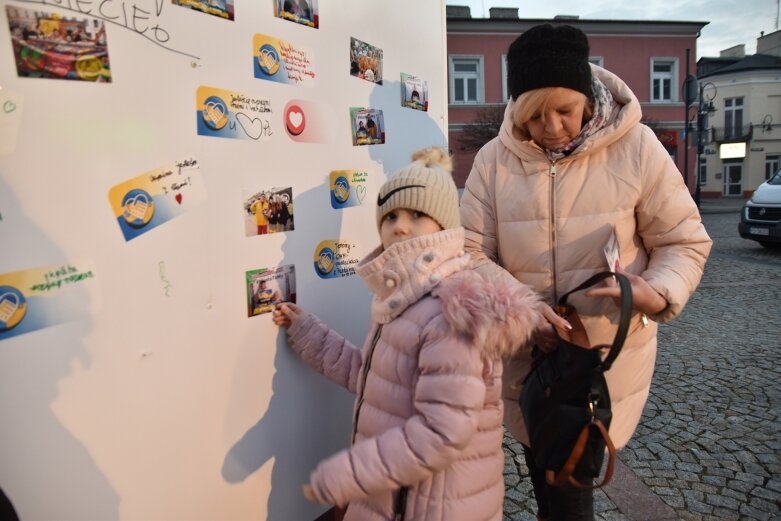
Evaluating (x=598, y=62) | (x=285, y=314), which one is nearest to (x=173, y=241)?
(x=285, y=314)

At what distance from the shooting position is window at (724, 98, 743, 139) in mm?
29641

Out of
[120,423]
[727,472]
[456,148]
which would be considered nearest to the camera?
[120,423]

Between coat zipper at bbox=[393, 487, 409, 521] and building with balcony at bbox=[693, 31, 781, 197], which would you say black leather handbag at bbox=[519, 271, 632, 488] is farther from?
building with balcony at bbox=[693, 31, 781, 197]

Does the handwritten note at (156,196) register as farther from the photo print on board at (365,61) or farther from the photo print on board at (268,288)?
the photo print on board at (365,61)

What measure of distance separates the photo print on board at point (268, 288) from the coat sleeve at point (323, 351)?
0.10 m

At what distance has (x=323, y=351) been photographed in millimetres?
1696

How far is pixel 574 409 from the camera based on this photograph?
134cm

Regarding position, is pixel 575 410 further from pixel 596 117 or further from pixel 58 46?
pixel 58 46

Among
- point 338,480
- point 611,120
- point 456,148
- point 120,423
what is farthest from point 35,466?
point 456,148

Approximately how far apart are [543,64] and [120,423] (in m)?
1.47

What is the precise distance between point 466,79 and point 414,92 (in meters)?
21.6

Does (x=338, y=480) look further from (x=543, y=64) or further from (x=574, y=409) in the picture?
(x=543, y=64)

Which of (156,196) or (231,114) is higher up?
(231,114)

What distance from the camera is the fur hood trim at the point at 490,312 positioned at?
3.97ft
